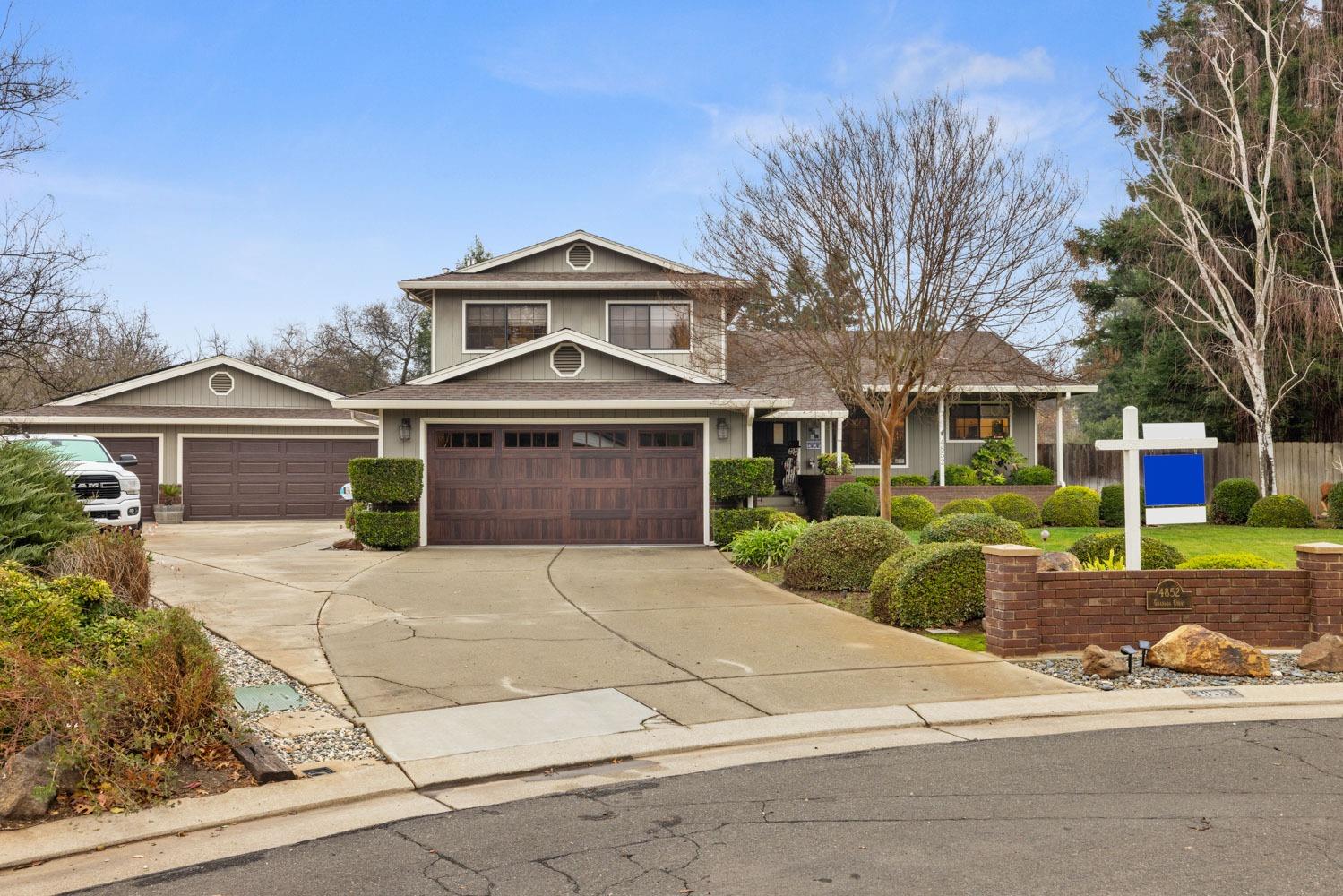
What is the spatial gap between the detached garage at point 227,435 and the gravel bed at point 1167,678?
19.5 m

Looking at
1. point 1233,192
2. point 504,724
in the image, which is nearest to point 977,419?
point 1233,192

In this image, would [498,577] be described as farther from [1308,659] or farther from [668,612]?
[1308,659]

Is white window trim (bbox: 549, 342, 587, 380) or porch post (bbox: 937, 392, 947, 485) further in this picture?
porch post (bbox: 937, 392, 947, 485)

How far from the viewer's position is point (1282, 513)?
2108 cm

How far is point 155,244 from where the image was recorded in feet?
95.2

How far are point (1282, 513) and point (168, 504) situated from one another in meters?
26.1

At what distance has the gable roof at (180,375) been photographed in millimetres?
25906

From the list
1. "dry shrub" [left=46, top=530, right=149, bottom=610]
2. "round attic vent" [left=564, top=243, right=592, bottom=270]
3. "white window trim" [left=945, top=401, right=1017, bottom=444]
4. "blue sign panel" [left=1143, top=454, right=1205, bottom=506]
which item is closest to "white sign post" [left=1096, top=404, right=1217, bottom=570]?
"blue sign panel" [left=1143, top=454, right=1205, bottom=506]

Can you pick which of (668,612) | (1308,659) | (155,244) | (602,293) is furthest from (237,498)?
(1308,659)

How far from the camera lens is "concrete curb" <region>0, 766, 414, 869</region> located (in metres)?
4.75

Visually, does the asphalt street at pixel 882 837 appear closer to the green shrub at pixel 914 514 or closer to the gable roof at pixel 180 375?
the green shrub at pixel 914 514

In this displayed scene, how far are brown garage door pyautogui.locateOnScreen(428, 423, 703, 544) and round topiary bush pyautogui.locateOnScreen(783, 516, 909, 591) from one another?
20.4 feet

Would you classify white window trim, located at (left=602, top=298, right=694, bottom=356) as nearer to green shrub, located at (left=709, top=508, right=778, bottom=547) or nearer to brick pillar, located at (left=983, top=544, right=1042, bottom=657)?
green shrub, located at (left=709, top=508, right=778, bottom=547)

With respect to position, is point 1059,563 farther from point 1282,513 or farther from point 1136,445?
point 1282,513
